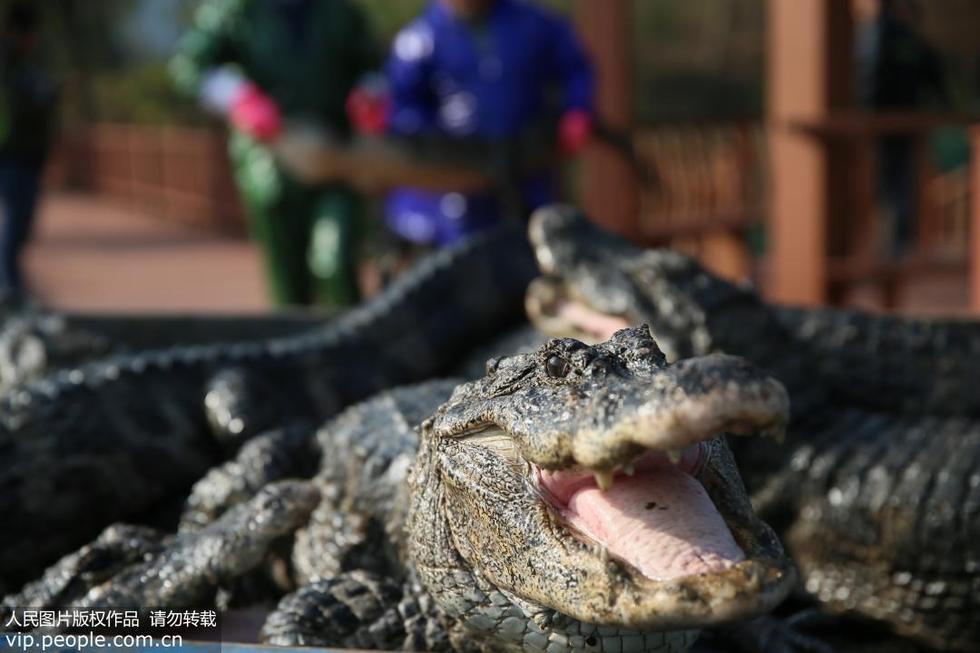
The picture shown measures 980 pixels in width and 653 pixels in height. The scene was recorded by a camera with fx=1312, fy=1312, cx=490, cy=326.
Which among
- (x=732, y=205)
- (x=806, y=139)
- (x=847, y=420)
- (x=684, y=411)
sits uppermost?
(x=684, y=411)

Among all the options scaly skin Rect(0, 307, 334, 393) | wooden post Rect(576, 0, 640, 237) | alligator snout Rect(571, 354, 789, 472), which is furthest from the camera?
wooden post Rect(576, 0, 640, 237)

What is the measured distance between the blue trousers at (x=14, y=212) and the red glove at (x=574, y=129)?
118 inches

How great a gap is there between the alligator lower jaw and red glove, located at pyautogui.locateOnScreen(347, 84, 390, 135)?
7.49 feet

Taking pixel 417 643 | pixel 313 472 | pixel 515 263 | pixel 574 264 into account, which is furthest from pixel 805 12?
pixel 417 643

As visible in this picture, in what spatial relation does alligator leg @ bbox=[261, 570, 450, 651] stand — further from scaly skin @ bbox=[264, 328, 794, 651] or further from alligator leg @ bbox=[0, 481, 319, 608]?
alligator leg @ bbox=[0, 481, 319, 608]

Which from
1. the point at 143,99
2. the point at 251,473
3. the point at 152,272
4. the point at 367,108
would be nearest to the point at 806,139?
the point at 367,108

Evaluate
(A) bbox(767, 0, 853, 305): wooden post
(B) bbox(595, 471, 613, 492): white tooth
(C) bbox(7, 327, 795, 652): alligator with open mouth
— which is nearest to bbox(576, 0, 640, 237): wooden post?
(A) bbox(767, 0, 853, 305): wooden post

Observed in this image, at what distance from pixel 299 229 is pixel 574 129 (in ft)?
4.55

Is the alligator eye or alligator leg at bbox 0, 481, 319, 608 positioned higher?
the alligator eye

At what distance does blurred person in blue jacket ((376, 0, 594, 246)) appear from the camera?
4.73 meters

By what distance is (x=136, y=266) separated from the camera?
37.3ft

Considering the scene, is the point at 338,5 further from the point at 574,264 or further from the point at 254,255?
the point at 254,255

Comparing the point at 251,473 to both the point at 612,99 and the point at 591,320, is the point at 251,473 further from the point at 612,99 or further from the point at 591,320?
the point at 612,99

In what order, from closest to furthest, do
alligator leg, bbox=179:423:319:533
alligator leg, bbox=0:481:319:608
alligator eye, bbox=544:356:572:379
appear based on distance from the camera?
1. alligator eye, bbox=544:356:572:379
2. alligator leg, bbox=0:481:319:608
3. alligator leg, bbox=179:423:319:533
